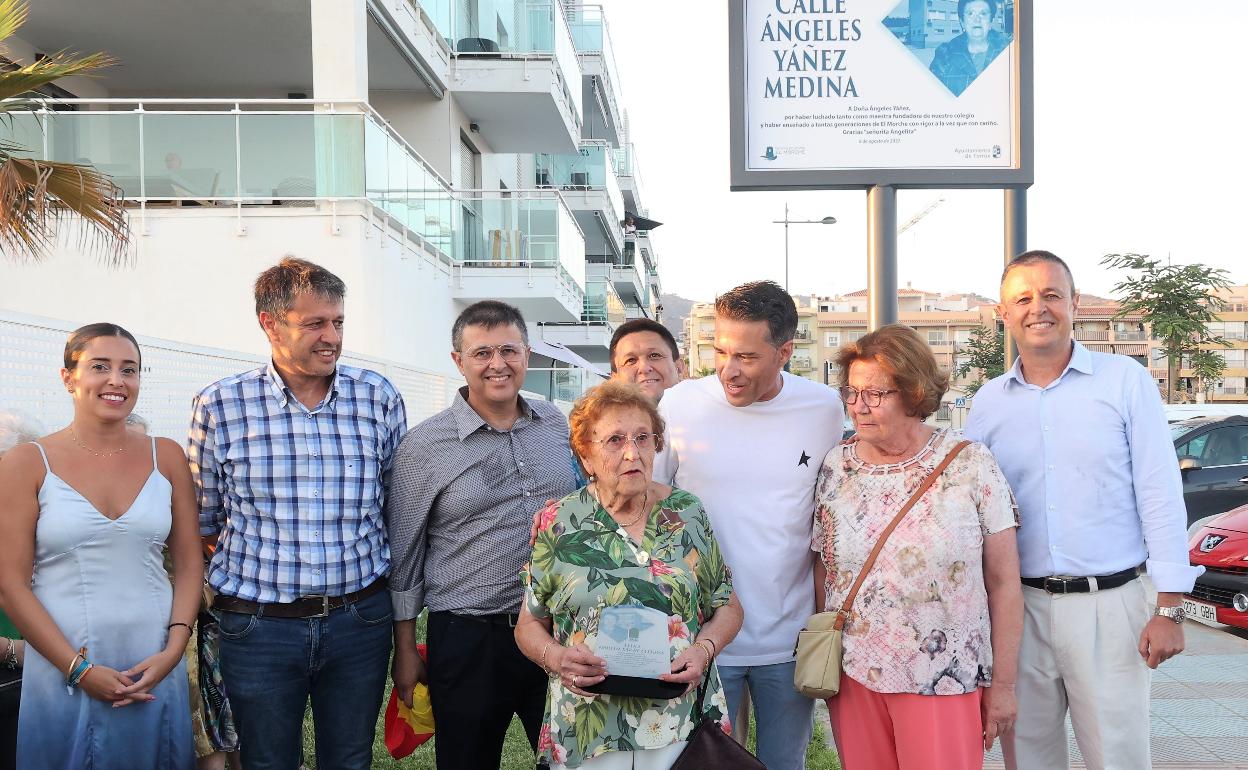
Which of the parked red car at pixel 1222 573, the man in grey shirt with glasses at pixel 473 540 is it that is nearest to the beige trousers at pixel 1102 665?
the man in grey shirt with glasses at pixel 473 540

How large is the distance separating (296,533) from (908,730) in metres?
2.12

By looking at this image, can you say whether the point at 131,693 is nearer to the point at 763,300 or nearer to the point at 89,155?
the point at 763,300

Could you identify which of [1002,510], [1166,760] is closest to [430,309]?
[1166,760]

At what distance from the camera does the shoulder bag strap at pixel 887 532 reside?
128 inches

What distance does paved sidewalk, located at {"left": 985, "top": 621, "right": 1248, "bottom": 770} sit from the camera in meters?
5.58

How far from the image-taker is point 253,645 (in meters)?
3.41

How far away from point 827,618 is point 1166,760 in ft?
11.4

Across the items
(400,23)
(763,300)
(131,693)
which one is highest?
(400,23)

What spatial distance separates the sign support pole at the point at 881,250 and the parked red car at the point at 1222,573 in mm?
4301

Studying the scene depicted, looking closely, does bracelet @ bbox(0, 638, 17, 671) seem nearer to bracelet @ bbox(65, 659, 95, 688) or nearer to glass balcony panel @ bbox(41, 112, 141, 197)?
bracelet @ bbox(65, 659, 95, 688)

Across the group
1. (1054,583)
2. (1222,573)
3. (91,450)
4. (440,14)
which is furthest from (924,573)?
(440,14)

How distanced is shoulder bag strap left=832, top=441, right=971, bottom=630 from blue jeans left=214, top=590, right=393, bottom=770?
163 centimetres

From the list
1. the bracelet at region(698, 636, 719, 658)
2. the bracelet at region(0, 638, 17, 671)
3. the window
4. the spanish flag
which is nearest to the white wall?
the spanish flag

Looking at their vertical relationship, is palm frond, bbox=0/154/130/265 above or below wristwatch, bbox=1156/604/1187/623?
above
